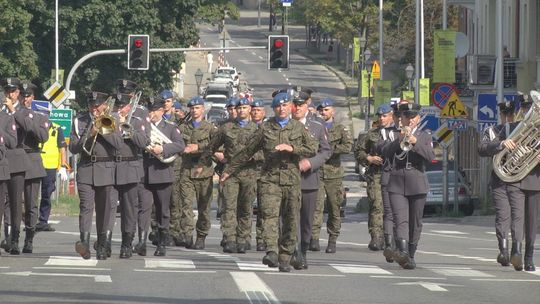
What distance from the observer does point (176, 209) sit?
22.9m

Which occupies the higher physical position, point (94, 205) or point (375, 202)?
point (94, 205)

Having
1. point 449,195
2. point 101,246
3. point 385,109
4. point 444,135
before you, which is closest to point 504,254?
point 385,109

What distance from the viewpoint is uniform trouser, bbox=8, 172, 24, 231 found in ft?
65.5

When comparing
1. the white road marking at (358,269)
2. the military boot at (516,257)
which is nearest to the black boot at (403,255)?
the white road marking at (358,269)

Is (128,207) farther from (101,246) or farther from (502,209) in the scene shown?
(502,209)

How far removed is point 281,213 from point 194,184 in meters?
4.96

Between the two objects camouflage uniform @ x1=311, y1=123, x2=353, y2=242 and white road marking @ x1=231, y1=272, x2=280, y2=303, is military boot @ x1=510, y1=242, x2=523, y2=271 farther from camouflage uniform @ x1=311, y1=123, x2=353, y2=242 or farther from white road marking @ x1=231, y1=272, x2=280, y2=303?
camouflage uniform @ x1=311, y1=123, x2=353, y2=242

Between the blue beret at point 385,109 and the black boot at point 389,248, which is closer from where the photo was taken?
the black boot at point 389,248

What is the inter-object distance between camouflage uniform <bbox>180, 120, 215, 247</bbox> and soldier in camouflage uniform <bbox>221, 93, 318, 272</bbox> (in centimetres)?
470

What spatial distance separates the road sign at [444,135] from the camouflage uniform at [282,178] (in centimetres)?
2561

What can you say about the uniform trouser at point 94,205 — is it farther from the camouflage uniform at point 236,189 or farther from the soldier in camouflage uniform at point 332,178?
the soldier in camouflage uniform at point 332,178

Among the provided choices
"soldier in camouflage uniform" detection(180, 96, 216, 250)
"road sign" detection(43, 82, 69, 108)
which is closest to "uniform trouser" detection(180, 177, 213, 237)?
"soldier in camouflage uniform" detection(180, 96, 216, 250)

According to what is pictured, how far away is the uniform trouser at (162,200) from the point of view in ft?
68.0

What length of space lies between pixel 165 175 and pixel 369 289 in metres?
5.27
